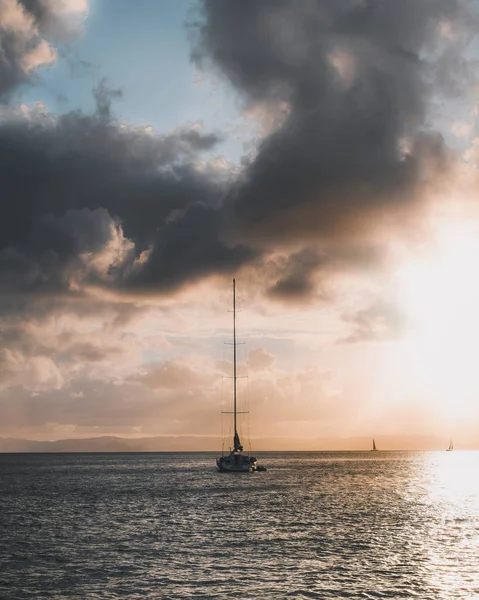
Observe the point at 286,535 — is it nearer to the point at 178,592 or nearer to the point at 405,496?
the point at 178,592

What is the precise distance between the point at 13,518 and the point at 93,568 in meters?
41.0

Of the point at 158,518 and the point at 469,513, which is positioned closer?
the point at 158,518

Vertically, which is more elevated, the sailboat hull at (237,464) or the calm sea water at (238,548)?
the sailboat hull at (237,464)

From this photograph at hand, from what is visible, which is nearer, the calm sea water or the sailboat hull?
the calm sea water

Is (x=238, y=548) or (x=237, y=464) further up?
(x=237, y=464)

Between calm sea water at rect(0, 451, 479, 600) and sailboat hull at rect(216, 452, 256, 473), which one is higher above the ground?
sailboat hull at rect(216, 452, 256, 473)

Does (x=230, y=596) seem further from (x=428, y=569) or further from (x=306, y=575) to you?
(x=428, y=569)

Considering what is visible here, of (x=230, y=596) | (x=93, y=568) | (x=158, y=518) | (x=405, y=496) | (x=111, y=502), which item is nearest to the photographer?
(x=230, y=596)

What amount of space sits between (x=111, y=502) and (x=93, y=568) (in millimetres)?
54913

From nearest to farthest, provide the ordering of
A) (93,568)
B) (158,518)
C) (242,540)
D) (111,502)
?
(93,568) < (242,540) < (158,518) < (111,502)

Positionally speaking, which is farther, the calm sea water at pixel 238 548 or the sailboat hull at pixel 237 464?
the sailboat hull at pixel 237 464

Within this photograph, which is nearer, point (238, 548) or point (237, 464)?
point (238, 548)

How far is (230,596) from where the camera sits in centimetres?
4334

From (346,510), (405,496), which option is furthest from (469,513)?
(405,496)
